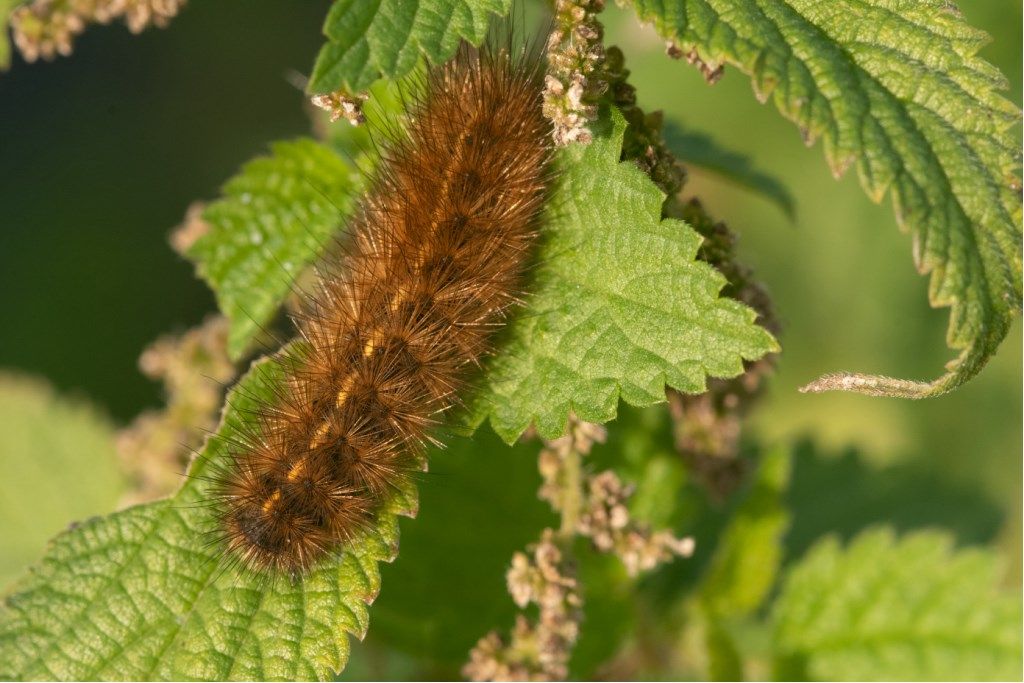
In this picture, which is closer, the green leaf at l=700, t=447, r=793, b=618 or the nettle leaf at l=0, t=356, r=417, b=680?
the nettle leaf at l=0, t=356, r=417, b=680

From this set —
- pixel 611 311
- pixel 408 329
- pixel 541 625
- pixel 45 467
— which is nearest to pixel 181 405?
pixel 408 329

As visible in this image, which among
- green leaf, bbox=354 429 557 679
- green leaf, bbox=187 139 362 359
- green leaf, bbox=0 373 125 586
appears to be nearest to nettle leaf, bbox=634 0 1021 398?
green leaf, bbox=187 139 362 359

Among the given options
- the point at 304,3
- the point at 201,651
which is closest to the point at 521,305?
the point at 201,651

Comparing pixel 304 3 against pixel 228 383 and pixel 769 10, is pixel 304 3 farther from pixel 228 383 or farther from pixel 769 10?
pixel 769 10

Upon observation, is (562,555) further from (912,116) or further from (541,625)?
(912,116)

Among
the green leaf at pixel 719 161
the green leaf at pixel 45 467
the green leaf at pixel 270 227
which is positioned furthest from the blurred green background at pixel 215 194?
the green leaf at pixel 270 227

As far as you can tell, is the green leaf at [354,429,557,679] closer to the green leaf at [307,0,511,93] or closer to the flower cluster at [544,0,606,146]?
the flower cluster at [544,0,606,146]
